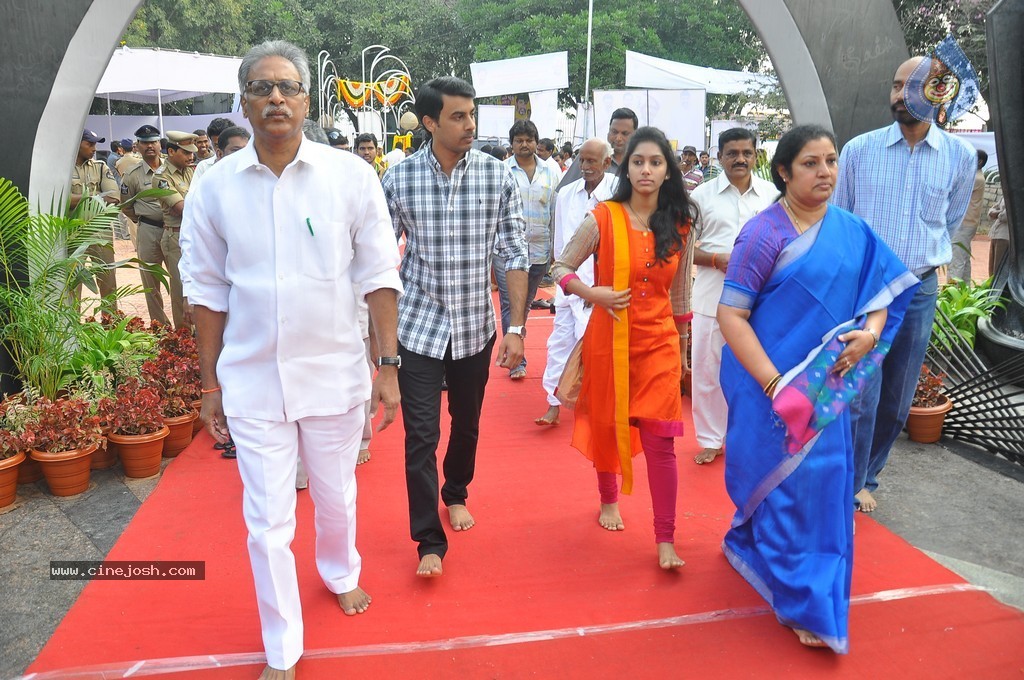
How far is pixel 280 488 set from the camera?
260cm

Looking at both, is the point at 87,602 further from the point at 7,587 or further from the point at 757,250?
the point at 757,250

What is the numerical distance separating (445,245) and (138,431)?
2269 mm

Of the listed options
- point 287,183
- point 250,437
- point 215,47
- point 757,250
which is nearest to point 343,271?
point 287,183

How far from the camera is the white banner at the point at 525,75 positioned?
16656 mm

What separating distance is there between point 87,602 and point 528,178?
510 centimetres

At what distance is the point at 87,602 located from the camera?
3.18 meters

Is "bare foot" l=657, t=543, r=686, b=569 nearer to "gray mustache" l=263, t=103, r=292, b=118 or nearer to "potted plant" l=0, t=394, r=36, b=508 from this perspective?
"gray mustache" l=263, t=103, r=292, b=118

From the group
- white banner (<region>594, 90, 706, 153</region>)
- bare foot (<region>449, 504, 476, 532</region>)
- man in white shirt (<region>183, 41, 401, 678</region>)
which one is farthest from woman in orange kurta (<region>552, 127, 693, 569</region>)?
white banner (<region>594, 90, 706, 153</region>)

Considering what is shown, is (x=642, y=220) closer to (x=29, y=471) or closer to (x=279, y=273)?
(x=279, y=273)

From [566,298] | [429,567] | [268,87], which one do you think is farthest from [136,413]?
[566,298]

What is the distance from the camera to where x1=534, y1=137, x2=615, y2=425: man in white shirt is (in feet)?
17.7

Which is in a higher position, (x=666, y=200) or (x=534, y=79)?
(x=534, y=79)

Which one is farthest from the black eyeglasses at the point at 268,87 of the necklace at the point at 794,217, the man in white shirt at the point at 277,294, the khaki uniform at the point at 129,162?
the khaki uniform at the point at 129,162

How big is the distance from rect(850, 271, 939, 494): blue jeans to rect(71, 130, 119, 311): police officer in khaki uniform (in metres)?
5.63
